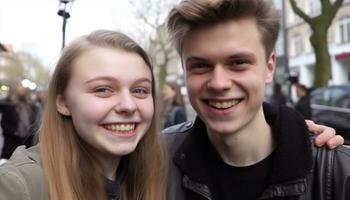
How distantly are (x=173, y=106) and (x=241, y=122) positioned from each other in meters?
5.22

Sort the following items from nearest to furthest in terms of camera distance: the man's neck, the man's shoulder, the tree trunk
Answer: the man's neck, the man's shoulder, the tree trunk

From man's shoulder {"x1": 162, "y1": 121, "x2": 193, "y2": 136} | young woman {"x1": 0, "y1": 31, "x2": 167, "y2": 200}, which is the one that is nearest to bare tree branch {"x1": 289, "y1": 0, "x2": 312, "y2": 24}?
Answer: man's shoulder {"x1": 162, "y1": 121, "x2": 193, "y2": 136}

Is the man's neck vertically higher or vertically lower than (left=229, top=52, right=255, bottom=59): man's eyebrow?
lower

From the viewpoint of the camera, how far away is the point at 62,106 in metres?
2.03

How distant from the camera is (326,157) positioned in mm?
1974

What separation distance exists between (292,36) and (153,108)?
36041 mm

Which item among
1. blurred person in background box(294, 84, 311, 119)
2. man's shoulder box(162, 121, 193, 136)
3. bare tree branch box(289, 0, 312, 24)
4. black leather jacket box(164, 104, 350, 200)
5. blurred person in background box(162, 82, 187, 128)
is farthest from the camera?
bare tree branch box(289, 0, 312, 24)

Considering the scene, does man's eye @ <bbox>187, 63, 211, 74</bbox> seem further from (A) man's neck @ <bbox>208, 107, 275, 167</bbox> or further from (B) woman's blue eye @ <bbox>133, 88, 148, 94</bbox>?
(A) man's neck @ <bbox>208, 107, 275, 167</bbox>

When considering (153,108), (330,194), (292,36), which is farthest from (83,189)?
(292,36)

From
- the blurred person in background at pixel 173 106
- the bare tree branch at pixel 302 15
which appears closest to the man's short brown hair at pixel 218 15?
the blurred person in background at pixel 173 106

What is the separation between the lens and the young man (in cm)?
193

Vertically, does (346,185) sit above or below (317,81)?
above

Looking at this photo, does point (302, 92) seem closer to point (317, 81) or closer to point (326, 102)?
point (326, 102)

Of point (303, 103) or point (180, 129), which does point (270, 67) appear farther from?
point (303, 103)
